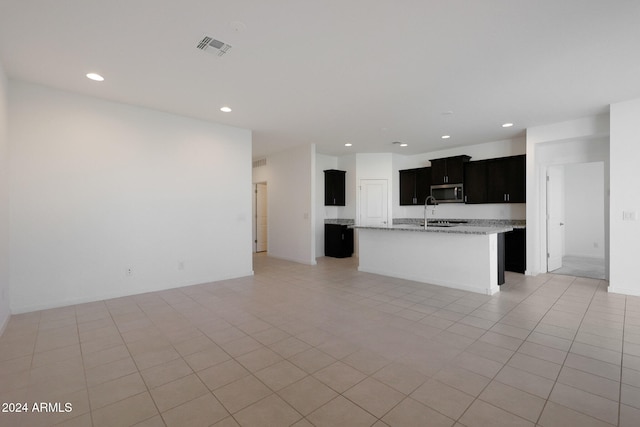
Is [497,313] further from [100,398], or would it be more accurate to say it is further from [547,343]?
[100,398]

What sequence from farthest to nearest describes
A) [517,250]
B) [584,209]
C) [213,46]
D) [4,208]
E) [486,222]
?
[584,209] → [486,222] → [517,250] → [4,208] → [213,46]

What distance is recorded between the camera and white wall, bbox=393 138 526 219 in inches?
252

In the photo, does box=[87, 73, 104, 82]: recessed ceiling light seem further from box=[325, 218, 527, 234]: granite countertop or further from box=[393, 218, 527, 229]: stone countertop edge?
box=[393, 218, 527, 229]: stone countertop edge

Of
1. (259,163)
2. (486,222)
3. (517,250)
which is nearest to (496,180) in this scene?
(486,222)

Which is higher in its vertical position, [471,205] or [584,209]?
[471,205]

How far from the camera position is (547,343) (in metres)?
2.72

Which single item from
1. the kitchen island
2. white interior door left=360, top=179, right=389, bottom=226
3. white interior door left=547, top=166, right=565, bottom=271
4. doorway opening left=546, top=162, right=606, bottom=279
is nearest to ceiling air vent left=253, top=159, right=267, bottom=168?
white interior door left=360, top=179, right=389, bottom=226

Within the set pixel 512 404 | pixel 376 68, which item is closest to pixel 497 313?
pixel 512 404

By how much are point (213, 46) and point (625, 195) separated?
19.4 ft

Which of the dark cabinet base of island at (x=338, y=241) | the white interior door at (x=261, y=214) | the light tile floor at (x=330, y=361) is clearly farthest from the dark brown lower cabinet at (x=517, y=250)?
the white interior door at (x=261, y=214)

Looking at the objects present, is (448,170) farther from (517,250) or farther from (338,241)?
(338,241)

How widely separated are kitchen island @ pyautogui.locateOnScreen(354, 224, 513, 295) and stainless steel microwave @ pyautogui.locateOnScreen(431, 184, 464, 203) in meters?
2.05

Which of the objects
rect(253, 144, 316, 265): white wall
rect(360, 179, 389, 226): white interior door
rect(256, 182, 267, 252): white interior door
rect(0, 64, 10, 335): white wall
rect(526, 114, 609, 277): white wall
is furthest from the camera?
rect(256, 182, 267, 252): white interior door

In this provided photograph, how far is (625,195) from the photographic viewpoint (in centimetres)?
428
